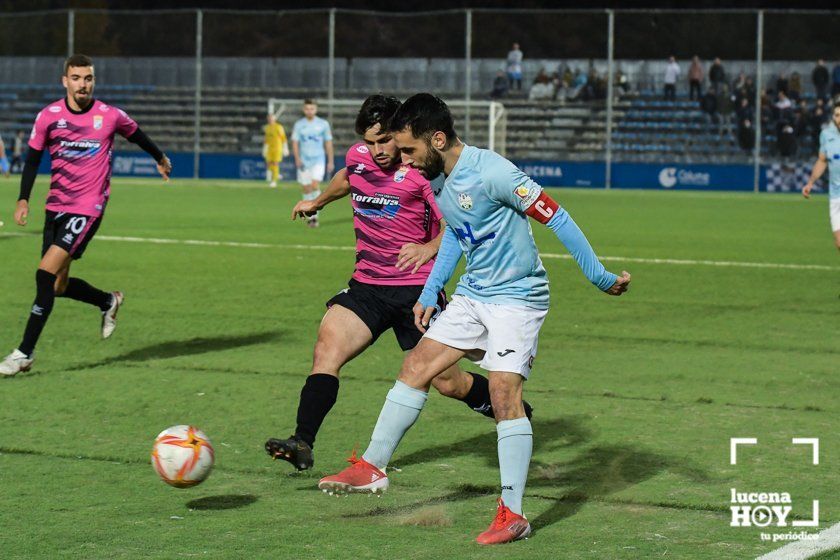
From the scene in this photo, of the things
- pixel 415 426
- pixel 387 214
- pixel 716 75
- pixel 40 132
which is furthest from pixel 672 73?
pixel 387 214

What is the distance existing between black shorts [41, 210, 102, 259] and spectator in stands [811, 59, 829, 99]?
1110 inches

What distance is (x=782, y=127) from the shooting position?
113ft

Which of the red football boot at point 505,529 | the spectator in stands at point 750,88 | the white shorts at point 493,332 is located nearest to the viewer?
the red football boot at point 505,529

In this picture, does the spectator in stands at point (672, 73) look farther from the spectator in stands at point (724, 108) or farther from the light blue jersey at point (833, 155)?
the light blue jersey at point (833, 155)

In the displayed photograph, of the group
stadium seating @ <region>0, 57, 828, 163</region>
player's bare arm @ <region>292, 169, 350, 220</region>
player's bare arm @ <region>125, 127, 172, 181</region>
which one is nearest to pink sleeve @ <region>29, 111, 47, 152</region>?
player's bare arm @ <region>125, 127, 172, 181</region>

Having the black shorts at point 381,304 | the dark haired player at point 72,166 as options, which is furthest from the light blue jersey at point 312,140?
the black shorts at point 381,304

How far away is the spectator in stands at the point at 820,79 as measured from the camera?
34.8m

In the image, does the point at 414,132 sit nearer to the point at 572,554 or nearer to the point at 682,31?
the point at 572,554

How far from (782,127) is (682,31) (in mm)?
4537

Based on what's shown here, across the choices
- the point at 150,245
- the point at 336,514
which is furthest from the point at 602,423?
the point at 150,245

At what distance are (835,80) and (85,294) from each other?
91.3 feet

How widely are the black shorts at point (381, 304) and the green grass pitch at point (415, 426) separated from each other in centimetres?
64

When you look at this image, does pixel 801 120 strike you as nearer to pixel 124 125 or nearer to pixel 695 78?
pixel 695 78

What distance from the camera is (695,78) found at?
36.6m
